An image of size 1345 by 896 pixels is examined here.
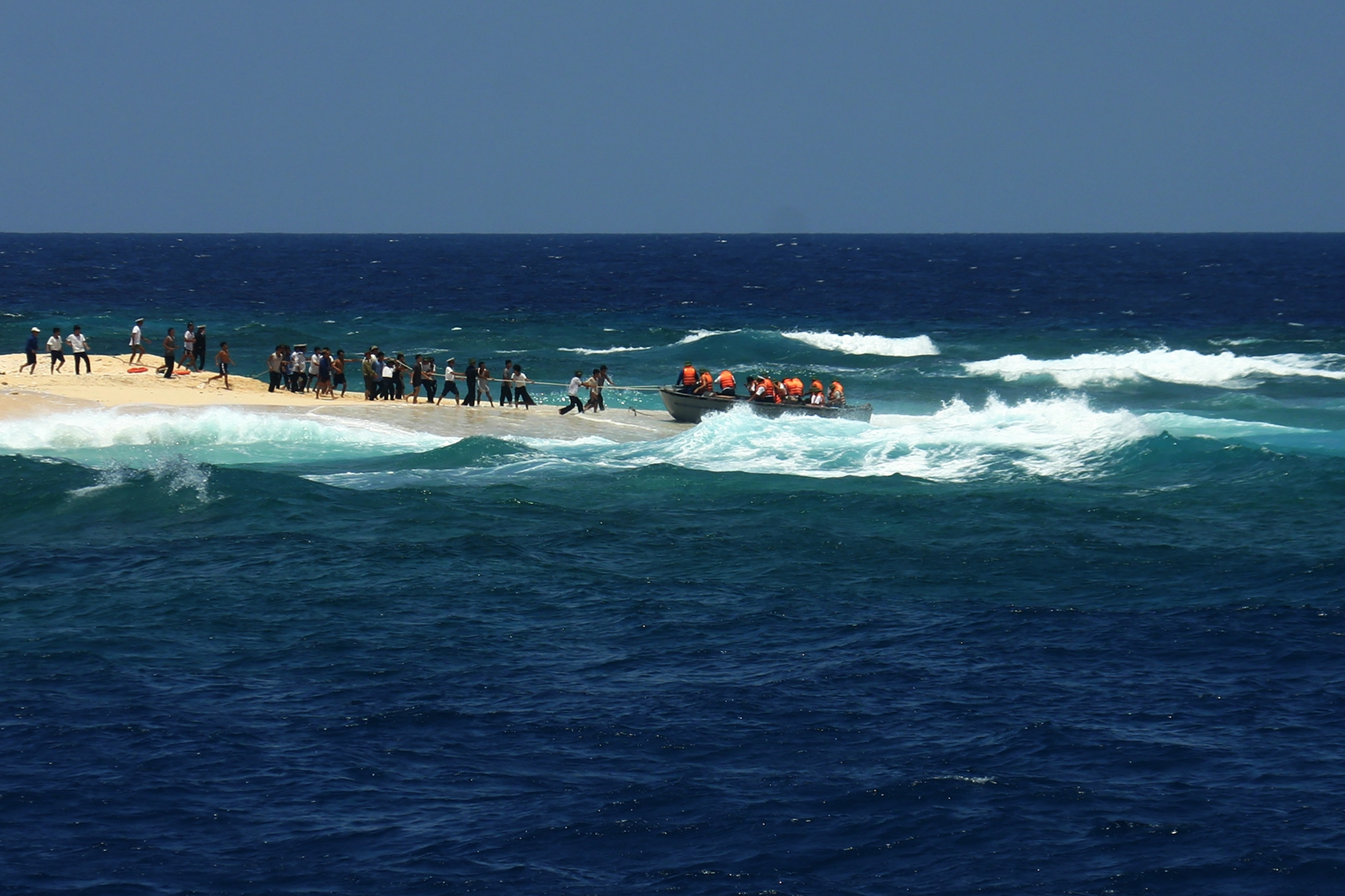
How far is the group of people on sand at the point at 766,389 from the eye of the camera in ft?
130

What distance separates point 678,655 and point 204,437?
21.0m

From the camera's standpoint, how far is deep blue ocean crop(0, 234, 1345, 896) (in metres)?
14.4

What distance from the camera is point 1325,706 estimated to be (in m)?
17.8

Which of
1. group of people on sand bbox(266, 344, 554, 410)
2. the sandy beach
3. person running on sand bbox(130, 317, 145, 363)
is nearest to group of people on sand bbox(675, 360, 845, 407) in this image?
the sandy beach

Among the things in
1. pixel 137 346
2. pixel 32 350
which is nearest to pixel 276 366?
pixel 137 346

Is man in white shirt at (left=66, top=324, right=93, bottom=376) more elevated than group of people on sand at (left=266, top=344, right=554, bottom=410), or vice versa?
man in white shirt at (left=66, top=324, right=93, bottom=376)

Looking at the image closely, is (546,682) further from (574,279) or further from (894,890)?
(574,279)

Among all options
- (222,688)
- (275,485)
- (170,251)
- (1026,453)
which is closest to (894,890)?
(222,688)

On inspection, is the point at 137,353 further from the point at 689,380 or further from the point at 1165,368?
the point at 1165,368

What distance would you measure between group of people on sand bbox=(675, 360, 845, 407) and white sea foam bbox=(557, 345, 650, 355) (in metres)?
22.9

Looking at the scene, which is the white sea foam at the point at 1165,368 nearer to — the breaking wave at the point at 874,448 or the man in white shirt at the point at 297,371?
the breaking wave at the point at 874,448

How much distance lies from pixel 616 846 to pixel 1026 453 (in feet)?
76.2

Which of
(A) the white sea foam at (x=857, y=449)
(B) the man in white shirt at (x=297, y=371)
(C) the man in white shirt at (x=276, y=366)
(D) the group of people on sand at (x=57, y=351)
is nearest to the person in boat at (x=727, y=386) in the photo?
(A) the white sea foam at (x=857, y=449)

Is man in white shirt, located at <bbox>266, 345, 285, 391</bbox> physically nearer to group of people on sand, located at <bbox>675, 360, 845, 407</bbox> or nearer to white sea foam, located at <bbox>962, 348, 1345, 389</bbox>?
group of people on sand, located at <bbox>675, 360, 845, 407</bbox>
